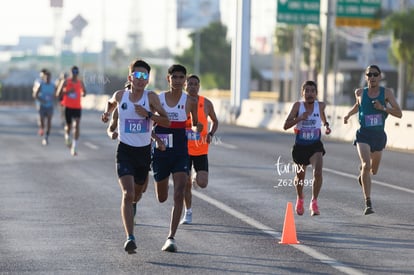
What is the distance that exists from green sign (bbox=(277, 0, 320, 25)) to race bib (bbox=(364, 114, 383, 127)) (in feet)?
108

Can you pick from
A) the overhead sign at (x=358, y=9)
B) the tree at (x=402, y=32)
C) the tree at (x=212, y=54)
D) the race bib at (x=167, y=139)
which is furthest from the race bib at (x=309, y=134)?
the tree at (x=212, y=54)

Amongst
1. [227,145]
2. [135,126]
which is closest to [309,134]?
[135,126]

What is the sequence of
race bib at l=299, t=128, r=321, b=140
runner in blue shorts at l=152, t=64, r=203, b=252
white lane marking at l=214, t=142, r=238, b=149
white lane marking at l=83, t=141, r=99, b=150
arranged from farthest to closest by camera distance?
white lane marking at l=214, t=142, r=238, b=149 → white lane marking at l=83, t=141, r=99, b=150 → race bib at l=299, t=128, r=321, b=140 → runner in blue shorts at l=152, t=64, r=203, b=252

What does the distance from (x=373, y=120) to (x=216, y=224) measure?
2702 millimetres

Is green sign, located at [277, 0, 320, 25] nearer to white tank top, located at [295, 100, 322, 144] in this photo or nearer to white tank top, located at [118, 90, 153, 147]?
white tank top, located at [295, 100, 322, 144]

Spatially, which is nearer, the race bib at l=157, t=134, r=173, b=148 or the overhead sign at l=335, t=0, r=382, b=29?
the race bib at l=157, t=134, r=173, b=148

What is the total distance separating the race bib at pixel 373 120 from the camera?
1491 cm

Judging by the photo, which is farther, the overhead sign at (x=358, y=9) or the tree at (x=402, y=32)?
the tree at (x=402, y=32)

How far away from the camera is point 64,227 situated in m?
13.3

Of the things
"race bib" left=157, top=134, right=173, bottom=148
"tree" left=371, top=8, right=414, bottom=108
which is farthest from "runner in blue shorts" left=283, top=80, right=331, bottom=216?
"tree" left=371, top=8, right=414, bottom=108

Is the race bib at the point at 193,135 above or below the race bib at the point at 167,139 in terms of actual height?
below

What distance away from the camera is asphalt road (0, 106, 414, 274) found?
10.5 metres

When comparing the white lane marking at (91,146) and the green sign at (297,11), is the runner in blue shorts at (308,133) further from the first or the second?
the green sign at (297,11)

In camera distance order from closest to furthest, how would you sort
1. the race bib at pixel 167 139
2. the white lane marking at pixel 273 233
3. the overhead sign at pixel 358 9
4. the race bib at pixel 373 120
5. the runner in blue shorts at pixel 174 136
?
the white lane marking at pixel 273 233
the runner in blue shorts at pixel 174 136
the race bib at pixel 167 139
the race bib at pixel 373 120
the overhead sign at pixel 358 9
